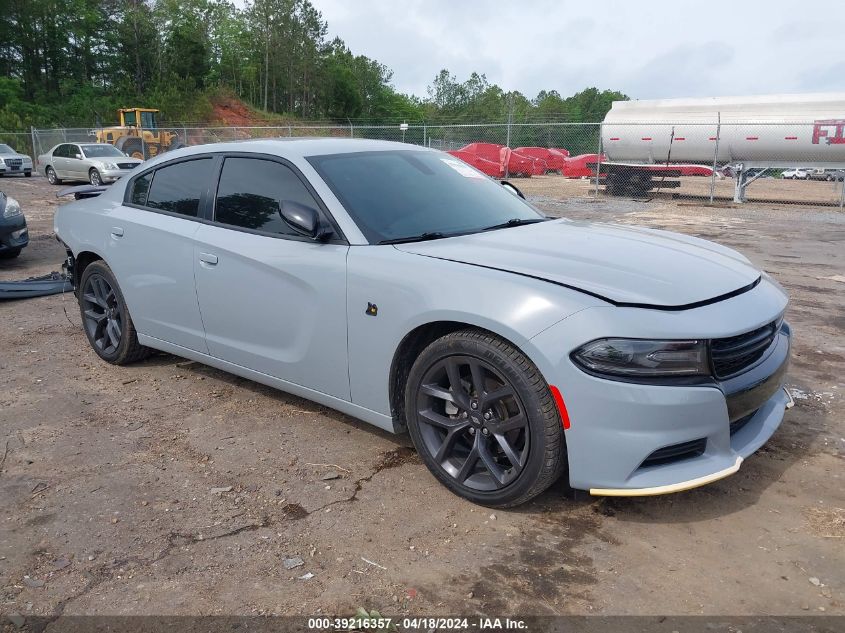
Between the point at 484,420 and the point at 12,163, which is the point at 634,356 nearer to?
the point at 484,420

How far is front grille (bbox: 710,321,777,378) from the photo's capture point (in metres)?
2.69

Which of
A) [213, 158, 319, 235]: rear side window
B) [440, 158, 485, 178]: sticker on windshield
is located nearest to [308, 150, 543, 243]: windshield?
[440, 158, 485, 178]: sticker on windshield

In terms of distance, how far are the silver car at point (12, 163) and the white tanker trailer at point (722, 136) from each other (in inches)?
889

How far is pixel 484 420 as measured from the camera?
9.59ft

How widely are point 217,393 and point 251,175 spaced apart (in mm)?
1463

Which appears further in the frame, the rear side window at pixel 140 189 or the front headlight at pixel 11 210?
the front headlight at pixel 11 210

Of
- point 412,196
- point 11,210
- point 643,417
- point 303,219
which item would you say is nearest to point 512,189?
point 412,196

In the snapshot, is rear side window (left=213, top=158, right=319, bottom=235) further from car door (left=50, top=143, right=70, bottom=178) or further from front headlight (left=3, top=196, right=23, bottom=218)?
car door (left=50, top=143, right=70, bottom=178)

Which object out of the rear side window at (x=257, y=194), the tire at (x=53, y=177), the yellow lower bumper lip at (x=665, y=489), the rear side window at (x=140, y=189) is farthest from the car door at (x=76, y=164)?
the yellow lower bumper lip at (x=665, y=489)

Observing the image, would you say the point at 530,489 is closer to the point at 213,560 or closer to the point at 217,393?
the point at 213,560

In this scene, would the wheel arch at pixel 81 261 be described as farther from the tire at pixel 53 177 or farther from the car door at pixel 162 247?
the tire at pixel 53 177

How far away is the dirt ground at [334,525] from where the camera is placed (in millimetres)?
2438

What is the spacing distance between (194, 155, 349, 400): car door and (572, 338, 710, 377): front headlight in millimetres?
1275

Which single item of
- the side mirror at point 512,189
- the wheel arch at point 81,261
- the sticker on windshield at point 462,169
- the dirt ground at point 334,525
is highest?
the sticker on windshield at point 462,169
